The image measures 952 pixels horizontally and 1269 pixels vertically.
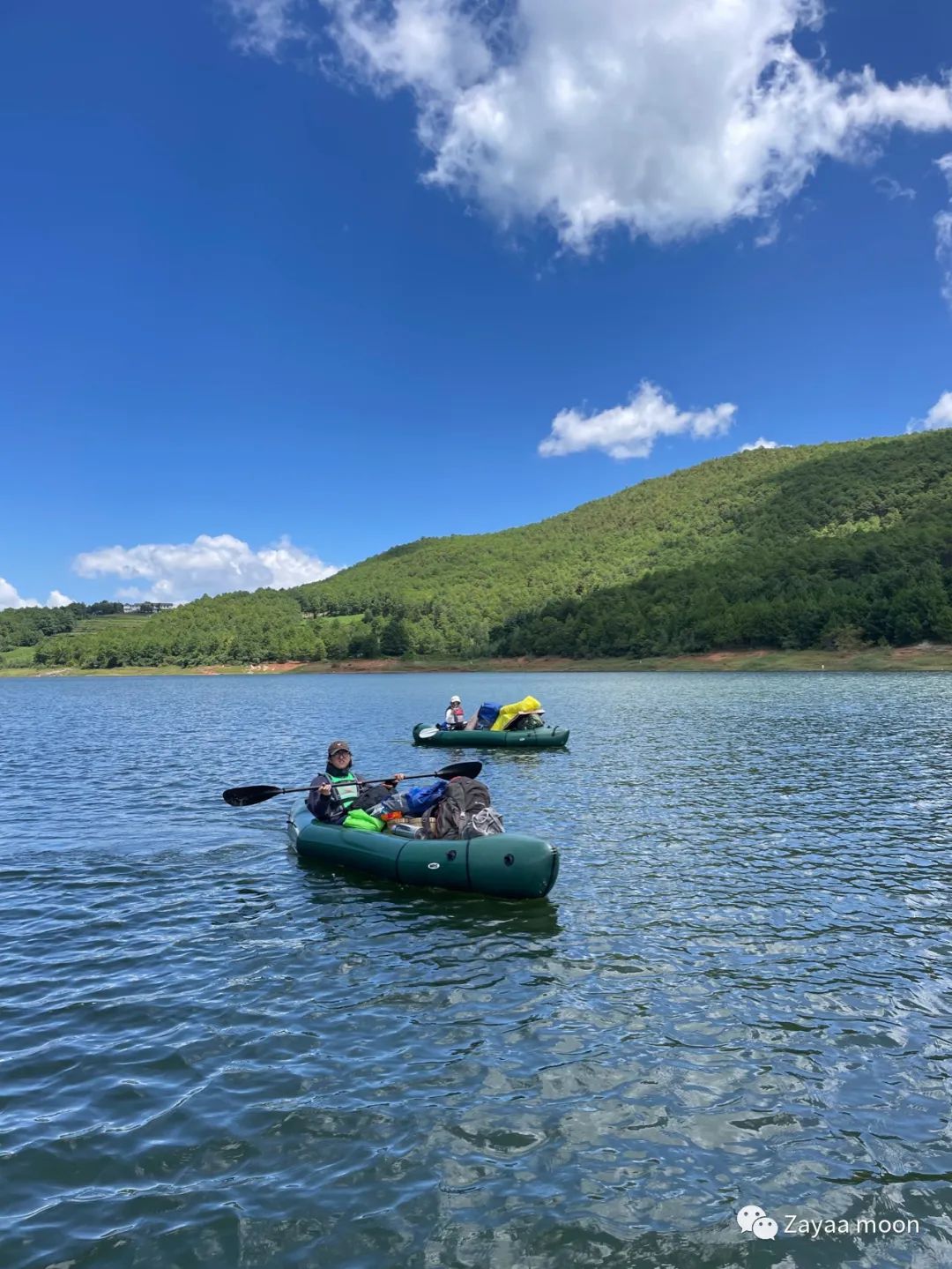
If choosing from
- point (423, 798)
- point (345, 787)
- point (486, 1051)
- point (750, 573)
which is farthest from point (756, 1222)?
point (750, 573)

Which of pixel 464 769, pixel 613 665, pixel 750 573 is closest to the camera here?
pixel 464 769

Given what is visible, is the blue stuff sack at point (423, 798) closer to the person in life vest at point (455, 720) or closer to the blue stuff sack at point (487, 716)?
the blue stuff sack at point (487, 716)

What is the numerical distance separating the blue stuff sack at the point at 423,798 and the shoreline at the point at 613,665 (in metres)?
82.5

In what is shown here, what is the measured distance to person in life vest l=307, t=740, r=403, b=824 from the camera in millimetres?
16344

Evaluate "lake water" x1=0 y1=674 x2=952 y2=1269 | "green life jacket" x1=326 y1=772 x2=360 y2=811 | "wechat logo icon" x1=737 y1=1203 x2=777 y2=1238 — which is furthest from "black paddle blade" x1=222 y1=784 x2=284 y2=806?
"wechat logo icon" x1=737 y1=1203 x2=777 y2=1238

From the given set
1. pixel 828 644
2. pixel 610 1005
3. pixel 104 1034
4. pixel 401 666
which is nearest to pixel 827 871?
pixel 610 1005

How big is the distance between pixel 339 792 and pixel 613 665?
103459 millimetres

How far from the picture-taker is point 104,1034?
28.7ft

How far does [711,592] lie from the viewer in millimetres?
123562

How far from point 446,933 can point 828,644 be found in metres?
97.5

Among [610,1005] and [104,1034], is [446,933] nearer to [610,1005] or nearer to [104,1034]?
[610,1005]

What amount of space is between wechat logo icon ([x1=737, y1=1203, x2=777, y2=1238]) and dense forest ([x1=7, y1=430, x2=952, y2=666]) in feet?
318

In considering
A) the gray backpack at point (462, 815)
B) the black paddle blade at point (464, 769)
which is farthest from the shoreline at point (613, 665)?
the gray backpack at point (462, 815)

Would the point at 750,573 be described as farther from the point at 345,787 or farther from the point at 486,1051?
the point at 486,1051
